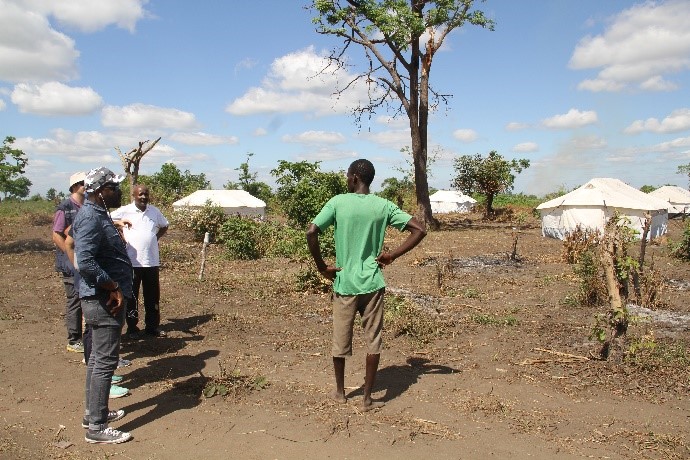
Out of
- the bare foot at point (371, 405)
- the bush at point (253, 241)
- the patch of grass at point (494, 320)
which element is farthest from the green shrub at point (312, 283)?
the bare foot at point (371, 405)

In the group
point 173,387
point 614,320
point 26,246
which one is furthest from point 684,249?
point 26,246

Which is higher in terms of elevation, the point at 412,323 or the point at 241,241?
the point at 241,241

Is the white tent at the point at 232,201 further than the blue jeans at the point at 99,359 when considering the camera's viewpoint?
Yes

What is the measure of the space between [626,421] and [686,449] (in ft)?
1.54

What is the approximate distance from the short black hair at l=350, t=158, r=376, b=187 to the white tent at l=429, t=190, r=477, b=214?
36.4 metres

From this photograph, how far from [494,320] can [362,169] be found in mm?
3508

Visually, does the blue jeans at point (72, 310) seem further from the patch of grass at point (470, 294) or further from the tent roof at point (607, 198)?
the tent roof at point (607, 198)

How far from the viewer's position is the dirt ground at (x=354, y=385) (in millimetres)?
3594

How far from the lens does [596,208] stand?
20.1 m

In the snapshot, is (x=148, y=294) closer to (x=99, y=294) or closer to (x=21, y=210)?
(x=99, y=294)

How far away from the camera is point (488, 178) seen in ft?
96.0

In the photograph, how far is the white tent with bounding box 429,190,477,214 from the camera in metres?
39.8

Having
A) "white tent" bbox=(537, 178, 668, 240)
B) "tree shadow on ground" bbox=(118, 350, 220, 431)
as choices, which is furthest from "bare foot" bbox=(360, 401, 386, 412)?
"white tent" bbox=(537, 178, 668, 240)

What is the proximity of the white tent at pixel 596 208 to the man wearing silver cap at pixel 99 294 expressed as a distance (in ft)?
60.1
